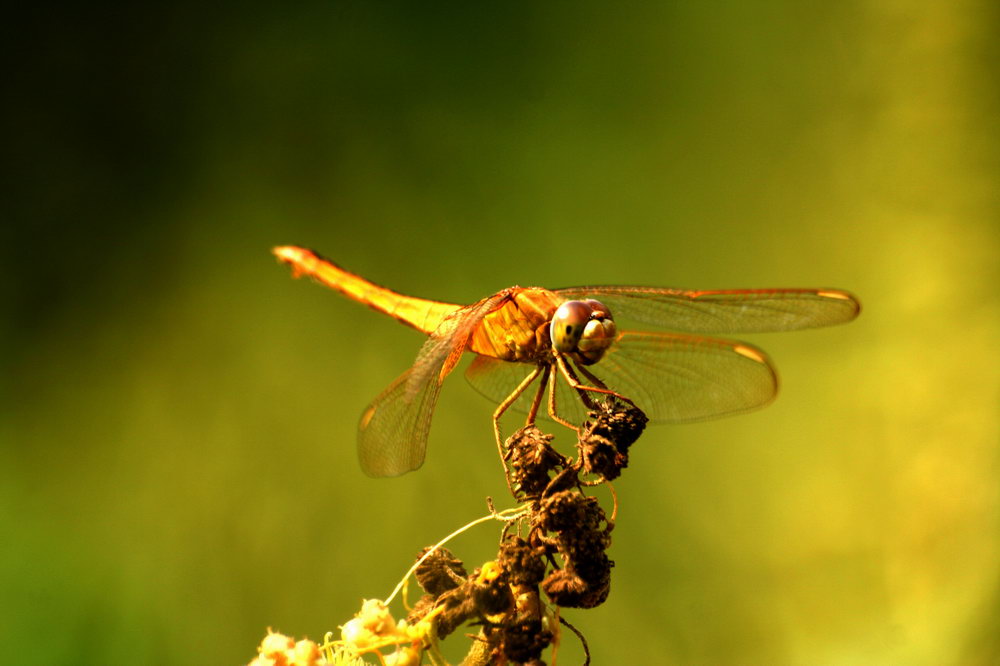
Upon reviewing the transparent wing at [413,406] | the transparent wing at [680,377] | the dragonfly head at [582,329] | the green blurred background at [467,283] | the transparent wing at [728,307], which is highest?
the green blurred background at [467,283]

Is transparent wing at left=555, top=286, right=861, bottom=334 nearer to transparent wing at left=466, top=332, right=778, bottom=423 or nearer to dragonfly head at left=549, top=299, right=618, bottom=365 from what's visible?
transparent wing at left=466, top=332, right=778, bottom=423

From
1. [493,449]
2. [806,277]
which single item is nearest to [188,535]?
[493,449]

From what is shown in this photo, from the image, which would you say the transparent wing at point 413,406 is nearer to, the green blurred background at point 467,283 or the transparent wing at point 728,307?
the transparent wing at point 728,307

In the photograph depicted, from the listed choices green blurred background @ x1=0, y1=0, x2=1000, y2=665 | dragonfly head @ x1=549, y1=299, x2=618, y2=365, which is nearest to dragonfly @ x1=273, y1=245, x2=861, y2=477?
dragonfly head @ x1=549, y1=299, x2=618, y2=365

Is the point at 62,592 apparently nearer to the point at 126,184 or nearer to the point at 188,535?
the point at 188,535

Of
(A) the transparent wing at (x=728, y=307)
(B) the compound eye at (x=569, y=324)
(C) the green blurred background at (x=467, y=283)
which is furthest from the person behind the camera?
(C) the green blurred background at (x=467, y=283)

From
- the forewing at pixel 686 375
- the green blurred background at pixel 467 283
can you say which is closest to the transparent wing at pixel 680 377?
the forewing at pixel 686 375

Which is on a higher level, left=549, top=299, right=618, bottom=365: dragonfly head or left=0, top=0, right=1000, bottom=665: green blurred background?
left=0, top=0, right=1000, bottom=665: green blurred background

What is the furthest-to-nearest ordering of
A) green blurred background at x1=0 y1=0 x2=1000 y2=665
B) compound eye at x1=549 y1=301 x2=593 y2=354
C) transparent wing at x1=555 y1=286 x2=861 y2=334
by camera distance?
1. green blurred background at x1=0 y1=0 x2=1000 y2=665
2. transparent wing at x1=555 y1=286 x2=861 y2=334
3. compound eye at x1=549 y1=301 x2=593 y2=354
